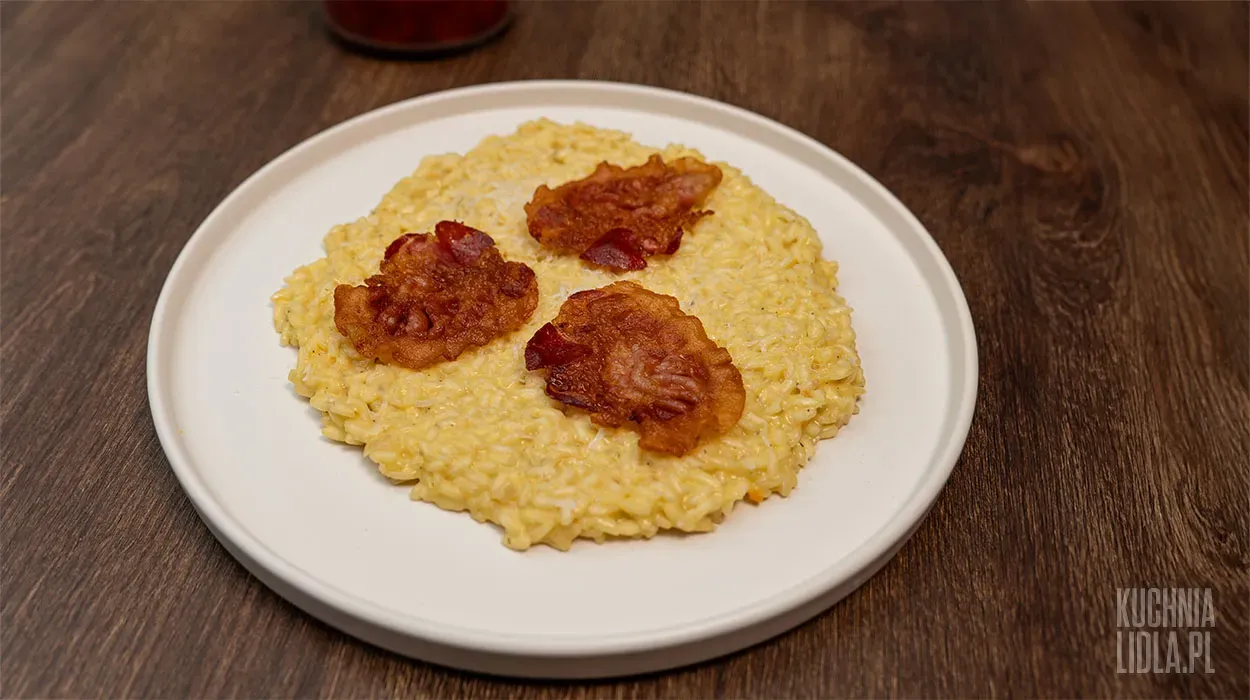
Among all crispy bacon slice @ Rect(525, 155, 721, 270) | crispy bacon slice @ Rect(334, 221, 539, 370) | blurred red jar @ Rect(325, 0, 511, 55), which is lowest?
blurred red jar @ Rect(325, 0, 511, 55)

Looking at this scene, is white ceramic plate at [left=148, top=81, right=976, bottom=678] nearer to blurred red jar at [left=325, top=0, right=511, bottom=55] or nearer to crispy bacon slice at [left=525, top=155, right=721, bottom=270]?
crispy bacon slice at [left=525, top=155, right=721, bottom=270]

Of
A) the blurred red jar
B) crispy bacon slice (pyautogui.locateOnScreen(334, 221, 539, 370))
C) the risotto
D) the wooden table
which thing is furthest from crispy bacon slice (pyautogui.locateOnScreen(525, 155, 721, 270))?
the blurred red jar

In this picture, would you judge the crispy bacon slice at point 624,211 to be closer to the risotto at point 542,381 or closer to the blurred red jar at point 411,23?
the risotto at point 542,381

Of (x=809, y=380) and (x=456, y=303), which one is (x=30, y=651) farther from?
(x=809, y=380)

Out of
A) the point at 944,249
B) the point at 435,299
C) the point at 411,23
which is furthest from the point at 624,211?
the point at 411,23

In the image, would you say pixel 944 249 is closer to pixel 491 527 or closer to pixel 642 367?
pixel 642 367

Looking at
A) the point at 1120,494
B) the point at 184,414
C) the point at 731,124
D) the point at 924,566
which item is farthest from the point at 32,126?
the point at 1120,494
